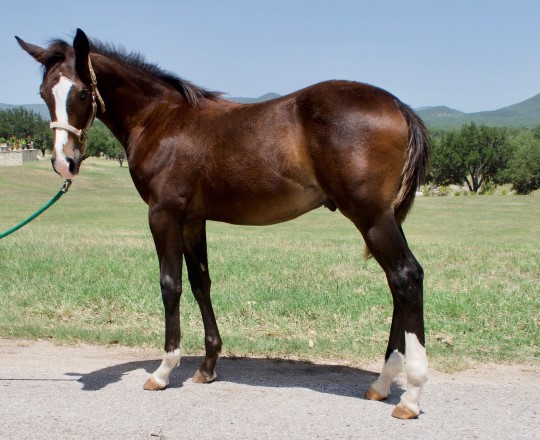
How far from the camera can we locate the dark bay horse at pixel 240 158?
14.5ft

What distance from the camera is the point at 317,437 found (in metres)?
3.92

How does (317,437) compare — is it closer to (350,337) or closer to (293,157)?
(293,157)

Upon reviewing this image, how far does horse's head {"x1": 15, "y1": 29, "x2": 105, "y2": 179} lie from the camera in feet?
16.0

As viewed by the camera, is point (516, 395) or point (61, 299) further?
point (61, 299)

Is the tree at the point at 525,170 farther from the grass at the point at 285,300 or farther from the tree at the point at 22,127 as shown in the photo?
the grass at the point at 285,300

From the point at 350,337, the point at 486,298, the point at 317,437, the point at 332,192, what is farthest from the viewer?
the point at 486,298

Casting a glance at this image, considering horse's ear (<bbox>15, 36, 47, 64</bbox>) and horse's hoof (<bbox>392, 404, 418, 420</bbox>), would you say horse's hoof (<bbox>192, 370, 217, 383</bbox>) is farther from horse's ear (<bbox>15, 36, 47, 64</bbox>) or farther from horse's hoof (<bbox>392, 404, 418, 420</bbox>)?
horse's ear (<bbox>15, 36, 47, 64</bbox>)

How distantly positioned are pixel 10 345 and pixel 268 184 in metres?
3.38

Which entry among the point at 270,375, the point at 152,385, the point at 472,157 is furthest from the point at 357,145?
the point at 472,157

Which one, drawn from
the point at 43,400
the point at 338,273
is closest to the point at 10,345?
the point at 43,400

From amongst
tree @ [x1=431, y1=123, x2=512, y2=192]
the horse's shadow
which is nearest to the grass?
the horse's shadow

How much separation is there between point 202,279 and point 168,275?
0.45 metres

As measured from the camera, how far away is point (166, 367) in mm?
5043

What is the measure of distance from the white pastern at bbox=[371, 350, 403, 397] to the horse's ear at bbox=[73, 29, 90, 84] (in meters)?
3.23
